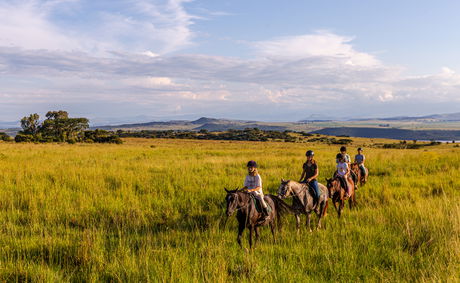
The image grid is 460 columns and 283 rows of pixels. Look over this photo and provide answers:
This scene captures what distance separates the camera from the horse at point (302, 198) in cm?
700

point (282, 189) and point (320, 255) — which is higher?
point (282, 189)

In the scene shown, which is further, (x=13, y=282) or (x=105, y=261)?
(x=105, y=261)

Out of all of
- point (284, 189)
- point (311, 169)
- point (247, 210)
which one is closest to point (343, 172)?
point (311, 169)

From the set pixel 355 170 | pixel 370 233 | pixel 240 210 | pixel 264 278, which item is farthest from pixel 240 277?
pixel 355 170

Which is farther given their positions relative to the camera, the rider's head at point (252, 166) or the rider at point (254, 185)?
the rider's head at point (252, 166)

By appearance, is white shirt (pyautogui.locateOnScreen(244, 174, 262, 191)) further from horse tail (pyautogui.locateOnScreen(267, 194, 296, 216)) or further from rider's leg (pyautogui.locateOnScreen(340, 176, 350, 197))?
rider's leg (pyautogui.locateOnScreen(340, 176, 350, 197))

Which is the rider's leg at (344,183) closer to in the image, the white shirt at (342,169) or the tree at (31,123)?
the white shirt at (342,169)

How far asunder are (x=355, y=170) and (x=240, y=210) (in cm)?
880

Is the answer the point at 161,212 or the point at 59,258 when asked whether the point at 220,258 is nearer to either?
the point at 59,258

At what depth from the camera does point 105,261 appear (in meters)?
5.05

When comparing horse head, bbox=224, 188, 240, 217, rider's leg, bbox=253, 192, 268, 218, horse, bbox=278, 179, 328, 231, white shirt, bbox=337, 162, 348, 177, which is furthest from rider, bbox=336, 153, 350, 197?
horse head, bbox=224, 188, 240, 217

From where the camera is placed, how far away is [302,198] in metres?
7.59

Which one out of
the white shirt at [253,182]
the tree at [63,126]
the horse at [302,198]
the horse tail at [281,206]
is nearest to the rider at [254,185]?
the white shirt at [253,182]

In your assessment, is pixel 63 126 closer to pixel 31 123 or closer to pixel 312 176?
pixel 31 123
